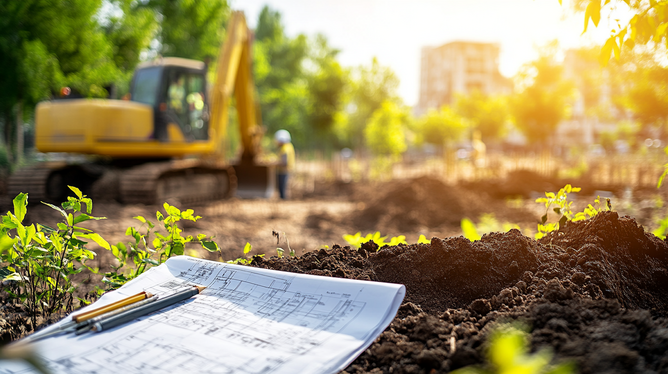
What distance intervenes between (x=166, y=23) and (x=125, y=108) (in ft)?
51.9

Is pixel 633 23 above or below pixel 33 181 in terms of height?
above

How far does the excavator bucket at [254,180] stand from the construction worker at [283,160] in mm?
334

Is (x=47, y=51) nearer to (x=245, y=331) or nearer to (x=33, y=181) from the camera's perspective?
(x=33, y=181)

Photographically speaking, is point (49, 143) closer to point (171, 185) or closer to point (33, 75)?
point (171, 185)

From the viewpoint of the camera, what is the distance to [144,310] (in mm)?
1921

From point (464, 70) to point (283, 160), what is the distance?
3347 inches

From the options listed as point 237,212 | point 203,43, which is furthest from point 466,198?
point 203,43

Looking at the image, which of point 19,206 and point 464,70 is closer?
point 19,206

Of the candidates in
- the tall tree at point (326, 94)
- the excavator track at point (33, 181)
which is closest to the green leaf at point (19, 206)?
the excavator track at point (33, 181)

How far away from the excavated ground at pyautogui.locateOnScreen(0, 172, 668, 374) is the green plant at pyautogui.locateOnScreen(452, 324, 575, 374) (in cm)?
5

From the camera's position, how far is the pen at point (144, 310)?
5.87 ft

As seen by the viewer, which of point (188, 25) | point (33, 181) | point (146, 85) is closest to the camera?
point (33, 181)

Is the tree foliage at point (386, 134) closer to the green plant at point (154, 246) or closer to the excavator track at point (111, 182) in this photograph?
the excavator track at point (111, 182)

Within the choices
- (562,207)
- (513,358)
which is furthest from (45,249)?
(562,207)
